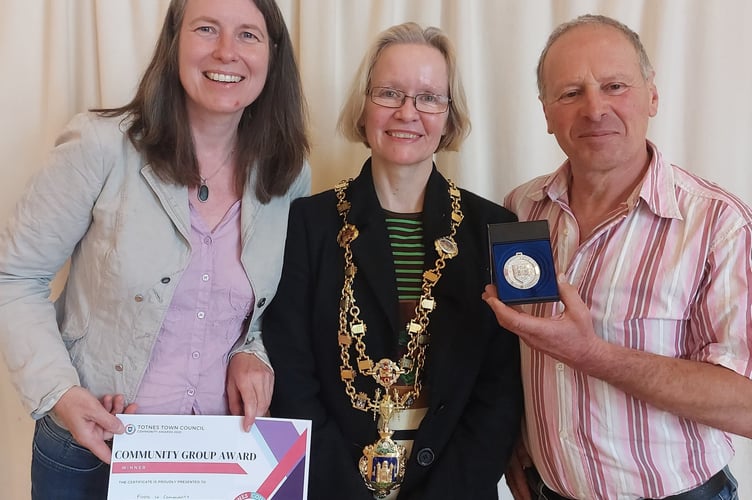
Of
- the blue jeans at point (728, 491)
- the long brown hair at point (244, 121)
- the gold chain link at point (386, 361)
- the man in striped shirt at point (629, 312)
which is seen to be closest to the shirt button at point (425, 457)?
the gold chain link at point (386, 361)

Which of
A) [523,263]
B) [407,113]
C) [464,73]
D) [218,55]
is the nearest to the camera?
[523,263]

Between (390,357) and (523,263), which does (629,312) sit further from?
(390,357)

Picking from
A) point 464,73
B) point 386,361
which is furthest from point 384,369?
point 464,73

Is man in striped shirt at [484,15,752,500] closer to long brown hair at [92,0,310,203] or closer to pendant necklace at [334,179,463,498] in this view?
pendant necklace at [334,179,463,498]

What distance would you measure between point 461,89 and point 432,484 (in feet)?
3.33

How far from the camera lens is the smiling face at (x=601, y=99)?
1261mm

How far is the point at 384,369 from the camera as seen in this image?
1366 millimetres

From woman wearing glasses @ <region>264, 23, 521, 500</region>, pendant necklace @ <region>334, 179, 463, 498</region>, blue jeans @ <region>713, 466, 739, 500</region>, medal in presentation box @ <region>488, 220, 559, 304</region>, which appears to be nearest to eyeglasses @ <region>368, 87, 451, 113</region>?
woman wearing glasses @ <region>264, 23, 521, 500</region>

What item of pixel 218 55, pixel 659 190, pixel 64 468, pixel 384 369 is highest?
pixel 218 55

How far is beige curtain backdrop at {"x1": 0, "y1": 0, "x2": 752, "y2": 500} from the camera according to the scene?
1753 mm

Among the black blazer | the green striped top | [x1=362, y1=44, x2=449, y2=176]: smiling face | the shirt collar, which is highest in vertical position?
[x1=362, y1=44, x2=449, y2=176]: smiling face

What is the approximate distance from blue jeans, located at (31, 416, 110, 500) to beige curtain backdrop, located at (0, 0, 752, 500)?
0.73 metres

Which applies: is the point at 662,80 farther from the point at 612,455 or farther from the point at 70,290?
the point at 70,290

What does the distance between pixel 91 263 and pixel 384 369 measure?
718 mm
